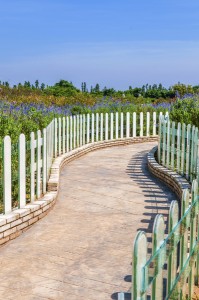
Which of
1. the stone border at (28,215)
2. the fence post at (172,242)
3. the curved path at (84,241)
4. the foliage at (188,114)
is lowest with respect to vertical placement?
the curved path at (84,241)

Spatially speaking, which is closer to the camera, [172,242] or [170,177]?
[172,242]

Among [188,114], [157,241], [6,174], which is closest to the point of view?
[157,241]

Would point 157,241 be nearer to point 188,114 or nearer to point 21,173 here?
point 21,173

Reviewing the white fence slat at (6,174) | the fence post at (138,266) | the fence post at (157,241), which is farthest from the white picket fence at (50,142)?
the fence post at (138,266)

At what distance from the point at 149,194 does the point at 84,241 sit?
3066mm

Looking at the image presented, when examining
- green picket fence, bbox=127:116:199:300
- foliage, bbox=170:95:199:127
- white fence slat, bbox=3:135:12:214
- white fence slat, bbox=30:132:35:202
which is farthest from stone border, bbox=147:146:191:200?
green picket fence, bbox=127:116:199:300

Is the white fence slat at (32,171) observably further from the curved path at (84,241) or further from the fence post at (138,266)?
the fence post at (138,266)

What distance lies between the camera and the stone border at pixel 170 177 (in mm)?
8766

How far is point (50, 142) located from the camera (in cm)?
1072

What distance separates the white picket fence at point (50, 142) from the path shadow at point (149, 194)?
176 centimetres

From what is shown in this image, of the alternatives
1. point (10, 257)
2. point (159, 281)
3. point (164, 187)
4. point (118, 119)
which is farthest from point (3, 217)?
point (118, 119)

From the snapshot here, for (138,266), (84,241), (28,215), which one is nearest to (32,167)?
(28,215)

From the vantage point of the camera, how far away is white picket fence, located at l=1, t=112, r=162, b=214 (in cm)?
684

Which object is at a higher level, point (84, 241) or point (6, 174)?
point (6, 174)
